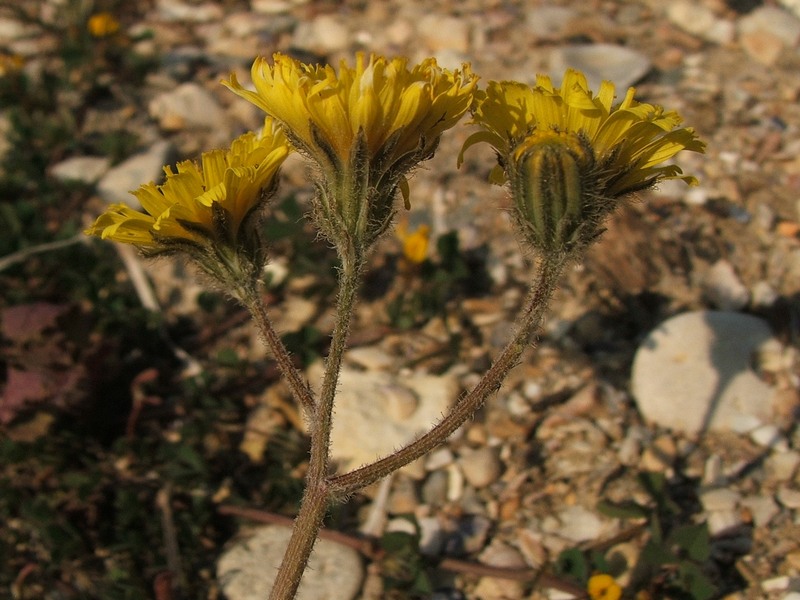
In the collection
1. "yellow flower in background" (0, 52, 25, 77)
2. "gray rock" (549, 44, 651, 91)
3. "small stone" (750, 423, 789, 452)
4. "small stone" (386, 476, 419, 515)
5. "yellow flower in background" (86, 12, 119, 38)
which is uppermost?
"gray rock" (549, 44, 651, 91)

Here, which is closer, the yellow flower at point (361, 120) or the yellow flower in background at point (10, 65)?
the yellow flower at point (361, 120)

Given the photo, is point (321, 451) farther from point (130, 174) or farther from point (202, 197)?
point (130, 174)

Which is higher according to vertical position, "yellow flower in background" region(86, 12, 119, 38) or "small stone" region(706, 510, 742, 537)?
"yellow flower in background" region(86, 12, 119, 38)

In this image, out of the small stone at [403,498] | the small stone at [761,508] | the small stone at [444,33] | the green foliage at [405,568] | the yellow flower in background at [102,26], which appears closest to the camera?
the green foliage at [405,568]

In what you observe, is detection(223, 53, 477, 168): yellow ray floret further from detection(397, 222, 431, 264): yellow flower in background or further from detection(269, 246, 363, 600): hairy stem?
detection(397, 222, 431, 264): yellow flower in background

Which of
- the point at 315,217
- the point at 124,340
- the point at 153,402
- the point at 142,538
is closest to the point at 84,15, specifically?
the point at 124,340

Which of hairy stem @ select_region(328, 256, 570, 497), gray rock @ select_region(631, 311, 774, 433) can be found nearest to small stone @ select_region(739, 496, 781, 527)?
gray rock @ select_region(631, 311, 774, 433)

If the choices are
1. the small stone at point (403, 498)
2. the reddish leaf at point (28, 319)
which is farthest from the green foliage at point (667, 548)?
the reddish leaf at point (28, 319)

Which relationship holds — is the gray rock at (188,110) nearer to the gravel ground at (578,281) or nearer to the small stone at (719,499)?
the gravel ground at (578,281)
